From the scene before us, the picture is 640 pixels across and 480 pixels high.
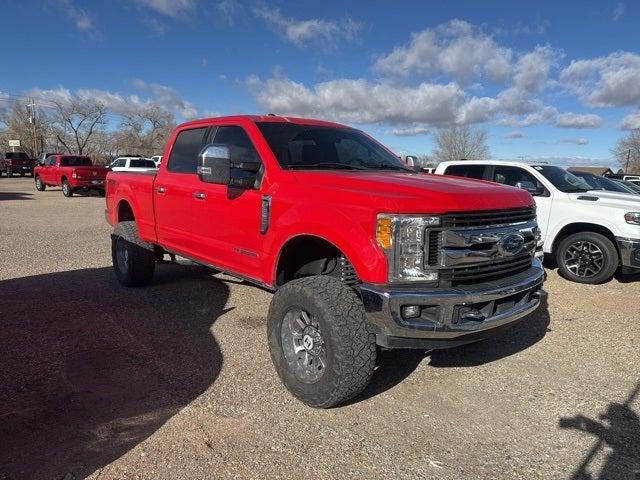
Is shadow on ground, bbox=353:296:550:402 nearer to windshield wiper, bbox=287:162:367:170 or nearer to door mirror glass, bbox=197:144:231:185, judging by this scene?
windshield wiper, bbox=287:162:367:170

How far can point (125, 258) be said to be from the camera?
636 centimetres

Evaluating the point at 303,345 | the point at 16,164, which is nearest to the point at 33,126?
the point at 16,164

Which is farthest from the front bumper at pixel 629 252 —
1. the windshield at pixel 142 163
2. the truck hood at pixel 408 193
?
the windshield at pixel 142 163

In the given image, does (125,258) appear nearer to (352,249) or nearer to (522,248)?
(352,249)

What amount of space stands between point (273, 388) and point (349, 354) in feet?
2.89

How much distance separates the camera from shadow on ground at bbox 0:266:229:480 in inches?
114

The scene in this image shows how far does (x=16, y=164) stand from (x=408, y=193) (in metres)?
45.6

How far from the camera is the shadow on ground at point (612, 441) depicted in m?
2.77

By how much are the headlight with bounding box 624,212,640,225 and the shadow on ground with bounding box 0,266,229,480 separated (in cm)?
568

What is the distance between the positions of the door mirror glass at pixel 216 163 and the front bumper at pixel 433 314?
5.33ft

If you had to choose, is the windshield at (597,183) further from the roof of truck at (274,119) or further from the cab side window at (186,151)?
the cab side window at (186,151)

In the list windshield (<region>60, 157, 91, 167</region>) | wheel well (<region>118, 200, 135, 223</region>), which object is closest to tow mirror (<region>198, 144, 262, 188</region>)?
wheel well (<region>118, 200, 135, 223</region>)

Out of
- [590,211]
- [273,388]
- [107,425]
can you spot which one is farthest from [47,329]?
[590,211]

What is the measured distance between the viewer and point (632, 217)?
6.82 meters
